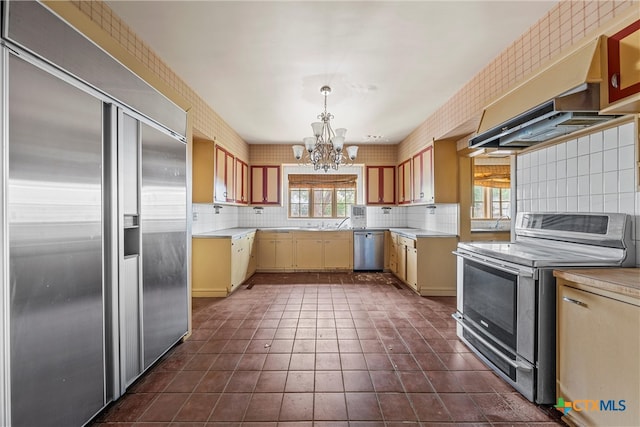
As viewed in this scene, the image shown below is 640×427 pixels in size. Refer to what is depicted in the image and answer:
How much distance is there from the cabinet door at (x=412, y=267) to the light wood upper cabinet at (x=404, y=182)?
1.10 metres

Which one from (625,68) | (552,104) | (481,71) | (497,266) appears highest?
(481,71)

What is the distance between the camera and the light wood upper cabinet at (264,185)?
5598mm

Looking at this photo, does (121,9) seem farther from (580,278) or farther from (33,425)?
(580,278)

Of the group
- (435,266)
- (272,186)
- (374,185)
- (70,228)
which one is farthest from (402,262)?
(70,228)

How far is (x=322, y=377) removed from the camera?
6.49 feet

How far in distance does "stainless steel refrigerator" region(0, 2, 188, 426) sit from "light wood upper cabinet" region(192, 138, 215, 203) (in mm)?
1713

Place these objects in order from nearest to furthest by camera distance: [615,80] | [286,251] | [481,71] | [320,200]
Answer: [615,80]
[481,71]
[286,251]
[320,200]

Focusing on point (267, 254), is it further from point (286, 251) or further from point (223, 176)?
point (223, 176)

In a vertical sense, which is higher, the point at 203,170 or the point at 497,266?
the point at 203,170

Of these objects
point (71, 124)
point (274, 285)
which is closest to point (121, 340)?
point (71, 124)

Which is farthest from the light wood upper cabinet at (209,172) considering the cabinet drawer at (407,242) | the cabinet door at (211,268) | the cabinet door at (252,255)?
the cabinet drawer at (407,242)

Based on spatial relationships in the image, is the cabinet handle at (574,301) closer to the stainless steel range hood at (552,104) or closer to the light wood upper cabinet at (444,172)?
the stainless steel range hood at (552,104)

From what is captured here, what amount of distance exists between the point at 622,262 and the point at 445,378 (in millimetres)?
1299

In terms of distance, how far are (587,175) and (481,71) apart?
1.35 m
